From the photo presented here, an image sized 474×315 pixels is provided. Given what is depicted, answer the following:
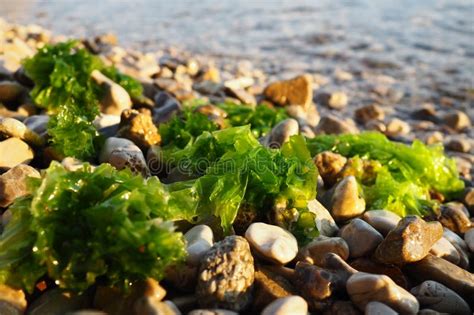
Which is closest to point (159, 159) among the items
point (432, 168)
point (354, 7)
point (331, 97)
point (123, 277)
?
point (123, 277)

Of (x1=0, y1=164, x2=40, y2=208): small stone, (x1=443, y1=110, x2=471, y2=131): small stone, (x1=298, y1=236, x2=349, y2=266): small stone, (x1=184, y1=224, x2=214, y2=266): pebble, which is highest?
(x1=0, y1=164, x2=40, y2=208): small stone

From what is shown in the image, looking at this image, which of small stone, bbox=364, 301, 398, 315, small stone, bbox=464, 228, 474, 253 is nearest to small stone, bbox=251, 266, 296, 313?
small stone, bbox=364, 301, 398, 315

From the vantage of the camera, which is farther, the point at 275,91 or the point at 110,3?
the point at 110,3

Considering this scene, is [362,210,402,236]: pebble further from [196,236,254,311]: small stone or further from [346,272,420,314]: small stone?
[196,236,254,311]: small stone

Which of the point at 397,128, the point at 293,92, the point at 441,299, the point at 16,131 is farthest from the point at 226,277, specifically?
the point at 397,128

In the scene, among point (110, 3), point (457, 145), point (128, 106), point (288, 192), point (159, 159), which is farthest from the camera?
point (110, 3)

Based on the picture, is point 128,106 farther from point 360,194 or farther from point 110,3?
point 110,3

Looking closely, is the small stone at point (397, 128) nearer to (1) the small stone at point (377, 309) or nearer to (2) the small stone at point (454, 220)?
(2) the small stone at point (454, 220)
